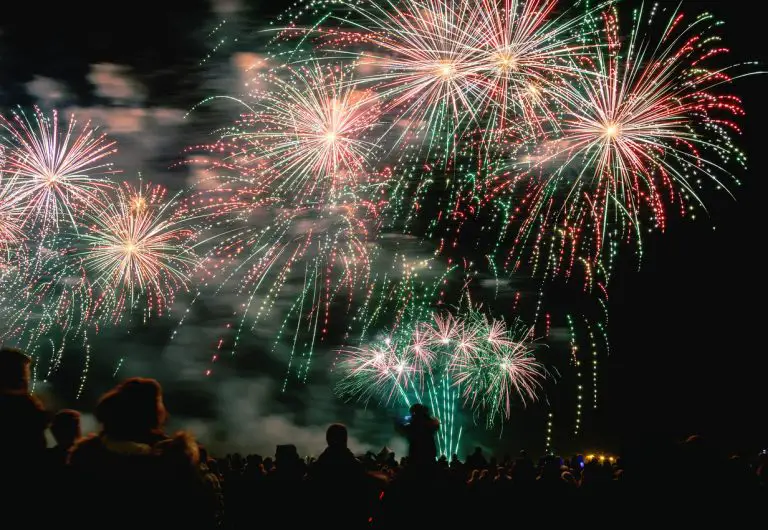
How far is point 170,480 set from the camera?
2.71 metres

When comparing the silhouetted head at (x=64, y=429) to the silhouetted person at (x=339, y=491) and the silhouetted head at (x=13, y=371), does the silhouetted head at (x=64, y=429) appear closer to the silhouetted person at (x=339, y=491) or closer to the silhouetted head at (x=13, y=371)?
the silhouetted head at (x=13, y=371)

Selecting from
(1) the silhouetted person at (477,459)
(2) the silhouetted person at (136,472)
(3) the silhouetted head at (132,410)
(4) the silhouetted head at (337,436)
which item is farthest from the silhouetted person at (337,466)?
(1) the silhouetted person at (477,459)

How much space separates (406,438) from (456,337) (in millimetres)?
14437

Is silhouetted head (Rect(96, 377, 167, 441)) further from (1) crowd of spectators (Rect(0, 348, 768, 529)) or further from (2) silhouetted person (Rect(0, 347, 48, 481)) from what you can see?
(2) silhouetted person (Rect(0, 347, 48, 481))

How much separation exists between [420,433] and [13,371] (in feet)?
9.37

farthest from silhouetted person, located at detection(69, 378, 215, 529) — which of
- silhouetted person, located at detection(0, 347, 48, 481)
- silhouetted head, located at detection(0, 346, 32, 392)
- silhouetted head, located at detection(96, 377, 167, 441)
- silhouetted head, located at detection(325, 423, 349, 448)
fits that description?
silhouetted head, located at detection(325, 423, 349, 448)

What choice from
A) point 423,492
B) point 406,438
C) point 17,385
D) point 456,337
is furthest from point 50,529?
point 456,337

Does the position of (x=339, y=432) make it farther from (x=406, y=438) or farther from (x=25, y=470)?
(x=25, y=470)

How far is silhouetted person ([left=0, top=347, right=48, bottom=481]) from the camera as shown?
9.37 ft

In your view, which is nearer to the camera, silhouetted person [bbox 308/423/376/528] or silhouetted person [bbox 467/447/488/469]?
silhouetted person [bbox 308/423/376/528]

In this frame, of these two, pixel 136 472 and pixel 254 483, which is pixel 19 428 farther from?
pixel 254 483

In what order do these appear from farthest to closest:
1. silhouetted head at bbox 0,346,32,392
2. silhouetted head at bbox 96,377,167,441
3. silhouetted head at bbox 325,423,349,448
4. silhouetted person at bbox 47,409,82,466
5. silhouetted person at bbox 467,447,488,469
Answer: silhouetted person at bbox 467,447,488,469 → silhouetted person at bbox 47,409,82,466 → silhouetted head at bbox 325,423,349,448 → silhouetted head at bbox 0,346,32,392 → silhouetted head at bbox 96,377,167,441

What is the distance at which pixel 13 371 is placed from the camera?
3.21 metres

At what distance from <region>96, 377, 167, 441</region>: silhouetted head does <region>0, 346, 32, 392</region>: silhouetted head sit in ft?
2.18
